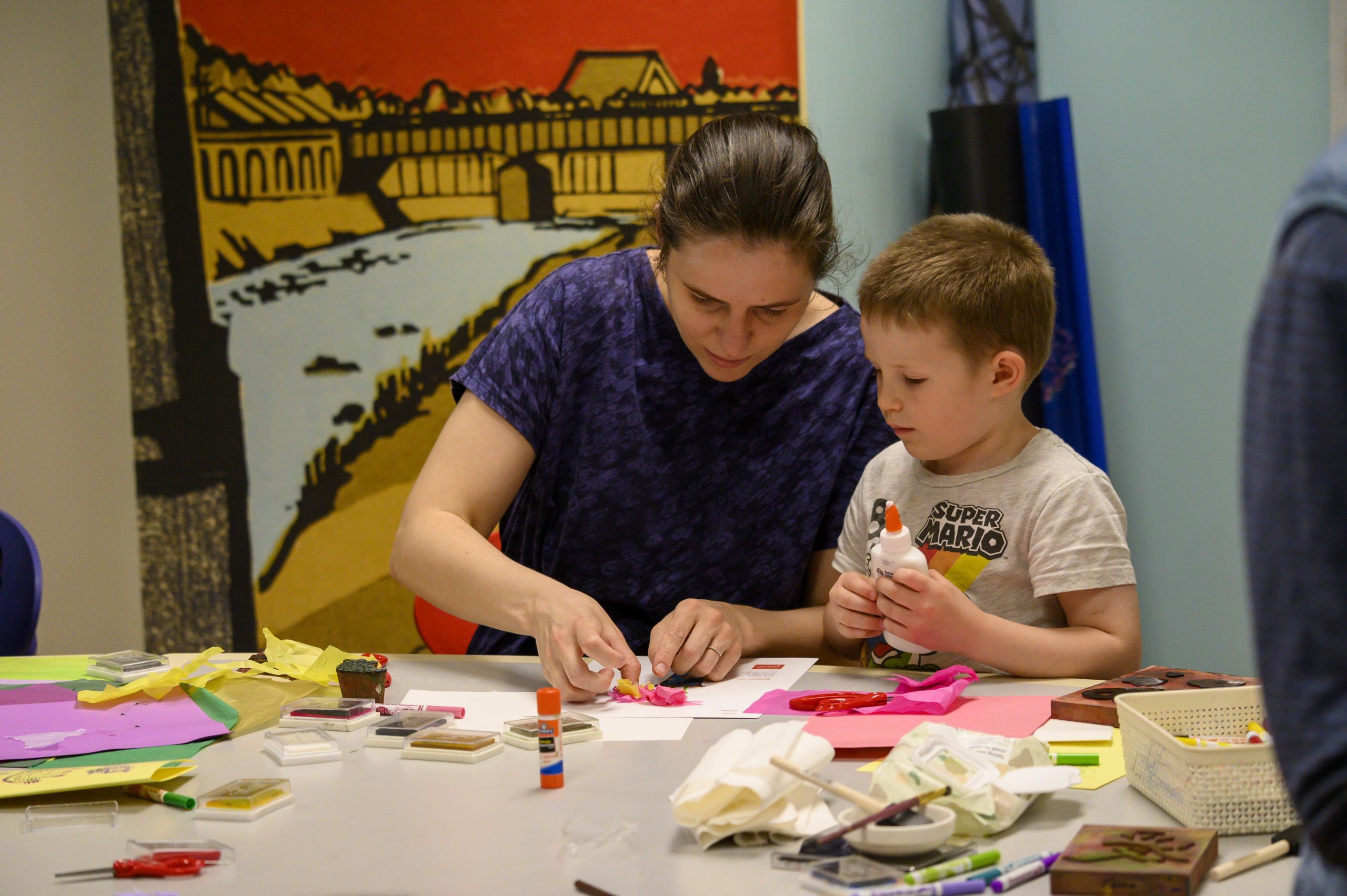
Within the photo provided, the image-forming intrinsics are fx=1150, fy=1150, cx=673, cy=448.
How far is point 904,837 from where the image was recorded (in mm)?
834

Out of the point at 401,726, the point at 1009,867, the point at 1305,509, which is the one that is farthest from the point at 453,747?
the point at 1305,509

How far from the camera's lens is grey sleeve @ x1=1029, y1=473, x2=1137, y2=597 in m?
1.40

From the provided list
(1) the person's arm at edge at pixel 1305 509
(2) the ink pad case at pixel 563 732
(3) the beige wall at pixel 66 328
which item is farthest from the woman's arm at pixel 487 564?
(3) the beige wall at pixel 66 328

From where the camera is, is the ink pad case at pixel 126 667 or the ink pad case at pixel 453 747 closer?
the ink pad case at pixel 453 747

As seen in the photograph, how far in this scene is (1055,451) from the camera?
4.98 feet

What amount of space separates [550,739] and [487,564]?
0.49 meters

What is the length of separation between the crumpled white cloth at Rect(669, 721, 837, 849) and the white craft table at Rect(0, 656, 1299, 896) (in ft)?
0.07

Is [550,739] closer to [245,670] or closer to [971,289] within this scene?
[245,670]

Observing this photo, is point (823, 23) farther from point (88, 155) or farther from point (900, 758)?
point (900, 758)

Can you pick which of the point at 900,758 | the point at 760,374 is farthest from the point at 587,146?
the point at 900,758

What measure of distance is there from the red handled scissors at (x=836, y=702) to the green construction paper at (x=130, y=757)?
0.65m

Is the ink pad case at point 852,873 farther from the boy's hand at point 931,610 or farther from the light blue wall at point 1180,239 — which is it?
the light blue wall at point 1180,239

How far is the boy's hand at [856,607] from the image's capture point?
1438 mm

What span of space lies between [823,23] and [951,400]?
156 centimetres
